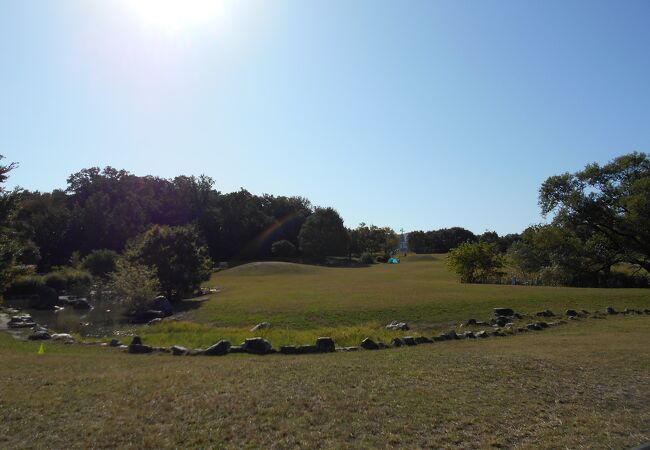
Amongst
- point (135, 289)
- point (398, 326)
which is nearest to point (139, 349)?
point (398, 326)

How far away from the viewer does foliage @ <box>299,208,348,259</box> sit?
91.2 meters

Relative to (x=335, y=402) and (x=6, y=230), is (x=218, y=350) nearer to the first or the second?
(x=335, y=402)

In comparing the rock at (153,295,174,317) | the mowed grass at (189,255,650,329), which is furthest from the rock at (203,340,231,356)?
the rock at (153,295,174,317)

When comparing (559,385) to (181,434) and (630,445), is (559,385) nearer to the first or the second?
(630,445)

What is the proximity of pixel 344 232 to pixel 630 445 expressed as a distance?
88.1 m

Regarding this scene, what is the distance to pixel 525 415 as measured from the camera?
8203 millimetres

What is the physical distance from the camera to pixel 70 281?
48.2 meters

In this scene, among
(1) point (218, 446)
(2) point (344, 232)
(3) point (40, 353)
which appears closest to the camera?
(1) point (218, 446)

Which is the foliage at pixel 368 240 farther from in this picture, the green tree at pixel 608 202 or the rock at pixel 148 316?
the rock at pixel 148 316

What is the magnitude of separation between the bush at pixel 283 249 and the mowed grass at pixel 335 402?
8171cm

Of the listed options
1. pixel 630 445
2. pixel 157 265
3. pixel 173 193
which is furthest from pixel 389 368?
pixel 173 193

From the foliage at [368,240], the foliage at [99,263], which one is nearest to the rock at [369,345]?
the foliage at [99,263]

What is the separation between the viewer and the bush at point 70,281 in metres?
45.8

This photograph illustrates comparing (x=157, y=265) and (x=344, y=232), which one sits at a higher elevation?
(x=344, y=232)
